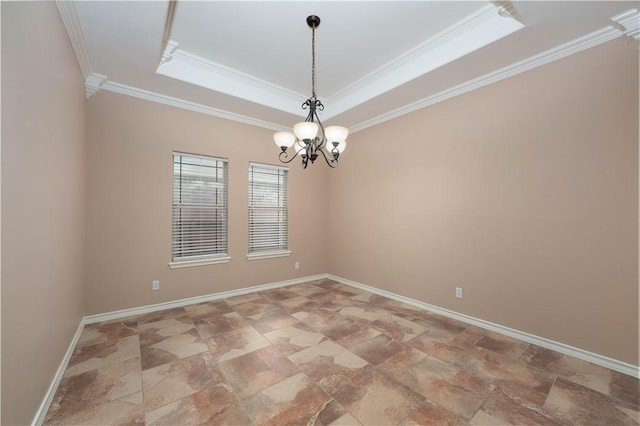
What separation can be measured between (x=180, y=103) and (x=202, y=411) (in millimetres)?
3731

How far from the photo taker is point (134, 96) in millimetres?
3438

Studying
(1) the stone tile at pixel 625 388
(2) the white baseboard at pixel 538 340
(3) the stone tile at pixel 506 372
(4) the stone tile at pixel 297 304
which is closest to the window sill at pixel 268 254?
(4) the stone tile at pixel 297 304

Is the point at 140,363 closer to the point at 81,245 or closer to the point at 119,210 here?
the point at 81,245

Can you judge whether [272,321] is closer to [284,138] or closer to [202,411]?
[202,411]

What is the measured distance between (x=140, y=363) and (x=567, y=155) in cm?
Answer: 450

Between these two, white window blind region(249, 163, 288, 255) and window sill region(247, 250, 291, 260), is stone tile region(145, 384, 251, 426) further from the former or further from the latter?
white window blind region(249, 163, 288, 255)

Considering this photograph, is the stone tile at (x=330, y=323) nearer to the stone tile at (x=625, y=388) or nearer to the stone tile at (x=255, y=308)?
the stone tile at (x=255, y=308)

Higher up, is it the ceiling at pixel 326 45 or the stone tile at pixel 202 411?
the ceiling at pixel 326 45

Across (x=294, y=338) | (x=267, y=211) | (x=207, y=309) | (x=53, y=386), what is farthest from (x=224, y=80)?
(x=53, y=386)

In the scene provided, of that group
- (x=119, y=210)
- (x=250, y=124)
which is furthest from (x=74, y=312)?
(x=250, y=124)

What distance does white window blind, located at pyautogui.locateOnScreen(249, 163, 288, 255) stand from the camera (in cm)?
455

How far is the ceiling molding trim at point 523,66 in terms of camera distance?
238cm

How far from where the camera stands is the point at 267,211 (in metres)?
4.71

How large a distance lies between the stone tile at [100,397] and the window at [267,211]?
2363 mm
